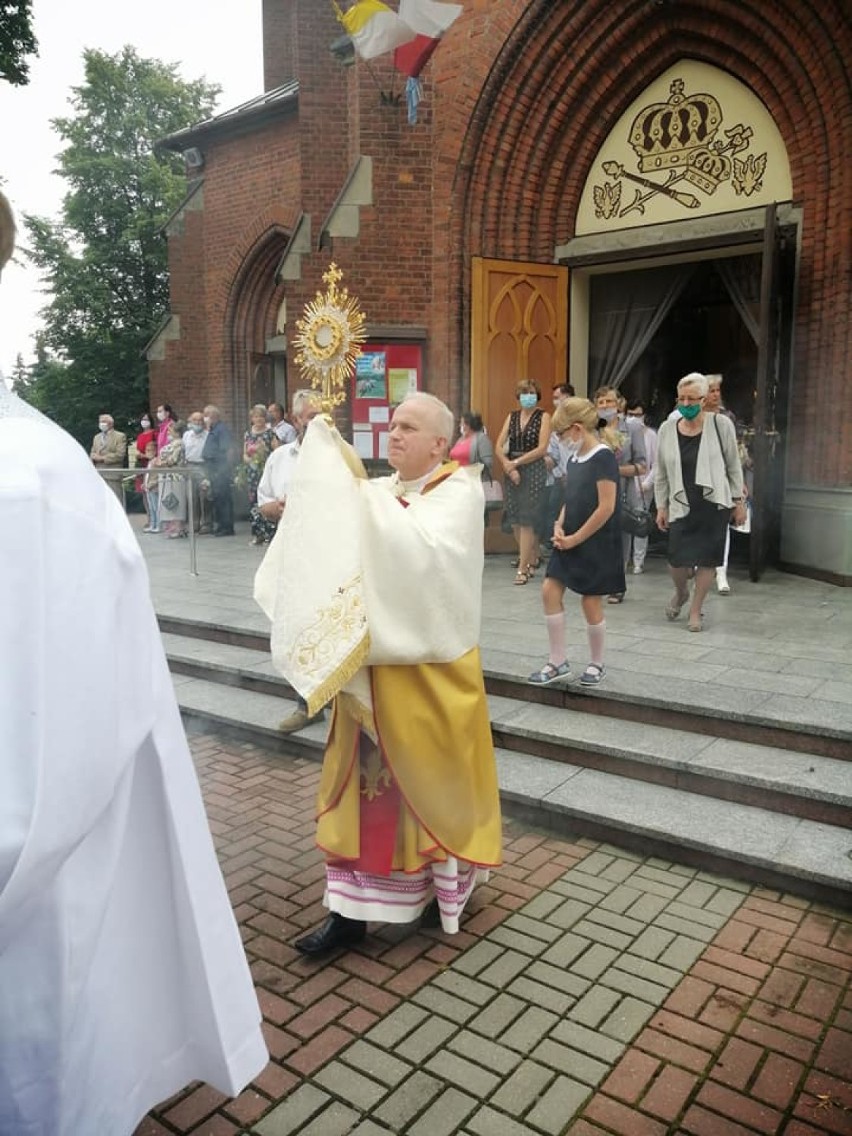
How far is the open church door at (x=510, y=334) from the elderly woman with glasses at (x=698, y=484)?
3474 mm

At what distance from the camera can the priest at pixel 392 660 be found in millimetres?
2961

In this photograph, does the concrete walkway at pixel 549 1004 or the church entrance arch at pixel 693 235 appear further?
the church entrance arch at pixel 693 235

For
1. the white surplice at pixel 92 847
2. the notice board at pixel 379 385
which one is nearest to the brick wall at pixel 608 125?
the notice board at pixel 379 385

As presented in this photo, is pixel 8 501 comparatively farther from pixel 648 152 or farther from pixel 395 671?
pixel 648 152

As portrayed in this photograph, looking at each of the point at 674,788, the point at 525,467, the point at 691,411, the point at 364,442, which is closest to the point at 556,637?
the point at 674,788

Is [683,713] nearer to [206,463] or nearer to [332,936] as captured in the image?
[332,936]

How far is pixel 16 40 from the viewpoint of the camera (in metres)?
15.5

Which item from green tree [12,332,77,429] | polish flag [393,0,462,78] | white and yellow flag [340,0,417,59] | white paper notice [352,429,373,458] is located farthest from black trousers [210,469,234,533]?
green tree [12,332,77,429]

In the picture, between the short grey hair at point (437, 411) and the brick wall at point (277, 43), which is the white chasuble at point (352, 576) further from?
the brick wall at point (277, 43)

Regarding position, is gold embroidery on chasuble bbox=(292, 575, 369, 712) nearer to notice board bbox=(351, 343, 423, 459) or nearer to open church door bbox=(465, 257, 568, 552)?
open church door bbox=(465, 257, 568, 552)

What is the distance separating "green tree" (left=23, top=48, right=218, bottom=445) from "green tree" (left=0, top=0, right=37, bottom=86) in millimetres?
10822

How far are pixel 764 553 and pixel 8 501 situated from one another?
27.9ft

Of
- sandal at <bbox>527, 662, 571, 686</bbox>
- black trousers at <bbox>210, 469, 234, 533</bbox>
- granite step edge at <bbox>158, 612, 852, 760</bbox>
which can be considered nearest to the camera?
granite step edge at <bbox>158, 612, 852, 760</bbox>

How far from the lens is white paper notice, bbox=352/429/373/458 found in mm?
10531
